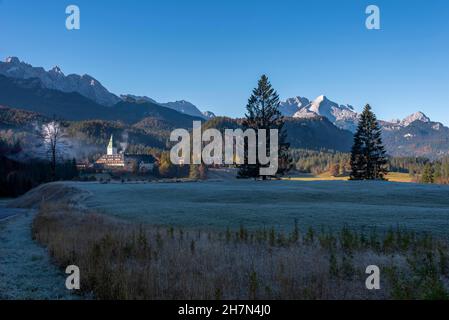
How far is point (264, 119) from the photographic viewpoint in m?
63.1

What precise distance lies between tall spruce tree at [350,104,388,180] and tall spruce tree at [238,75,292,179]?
18564 millimetres

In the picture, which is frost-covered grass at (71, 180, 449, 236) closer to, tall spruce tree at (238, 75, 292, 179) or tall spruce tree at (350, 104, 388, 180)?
tall spruce tree at (238, 75, 292, 179)

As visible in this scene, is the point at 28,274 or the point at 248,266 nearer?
the point at 248,266

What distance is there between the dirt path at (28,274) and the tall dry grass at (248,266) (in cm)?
62

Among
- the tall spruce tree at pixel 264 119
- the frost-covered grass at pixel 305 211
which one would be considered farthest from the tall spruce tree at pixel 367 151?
the frost-covered grass at pixel 305 211

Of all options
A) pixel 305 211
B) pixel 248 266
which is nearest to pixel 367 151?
pixel 305 211

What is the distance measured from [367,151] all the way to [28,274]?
229 ft

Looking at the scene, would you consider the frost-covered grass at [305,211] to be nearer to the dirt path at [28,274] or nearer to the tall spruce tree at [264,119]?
the dirt path at [28,274]

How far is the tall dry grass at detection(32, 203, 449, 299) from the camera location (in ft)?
30.7

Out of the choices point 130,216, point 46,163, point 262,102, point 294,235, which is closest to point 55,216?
point 130,216

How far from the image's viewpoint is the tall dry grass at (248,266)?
9344 millimetres

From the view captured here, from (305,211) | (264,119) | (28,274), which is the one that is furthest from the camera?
(264,119)

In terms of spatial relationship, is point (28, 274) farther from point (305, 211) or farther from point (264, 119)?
point (264, 119)
